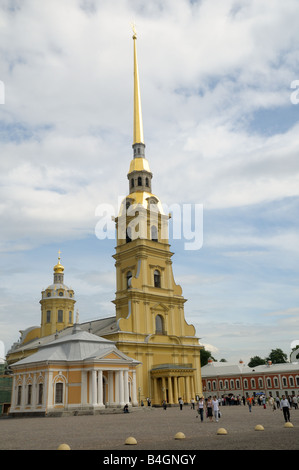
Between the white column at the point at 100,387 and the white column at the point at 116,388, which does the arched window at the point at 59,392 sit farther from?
the white column at the point at 116,388

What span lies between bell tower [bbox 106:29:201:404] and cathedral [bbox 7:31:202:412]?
105 mm

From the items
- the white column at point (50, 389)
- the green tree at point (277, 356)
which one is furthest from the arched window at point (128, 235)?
the green tree at point (277, 356)

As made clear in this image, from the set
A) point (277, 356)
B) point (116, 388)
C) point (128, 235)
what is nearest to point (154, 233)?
point (128, 235)

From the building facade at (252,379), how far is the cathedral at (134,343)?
2429 cm

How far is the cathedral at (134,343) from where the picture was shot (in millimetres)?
36188

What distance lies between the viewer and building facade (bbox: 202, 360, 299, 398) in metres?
68.1

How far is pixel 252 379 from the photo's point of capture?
72.7 meters

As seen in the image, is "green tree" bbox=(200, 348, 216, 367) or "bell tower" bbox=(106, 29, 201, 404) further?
"green tree" bbox=(200, 348, 216, 367)

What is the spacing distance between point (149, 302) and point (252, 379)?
3407 centimetres

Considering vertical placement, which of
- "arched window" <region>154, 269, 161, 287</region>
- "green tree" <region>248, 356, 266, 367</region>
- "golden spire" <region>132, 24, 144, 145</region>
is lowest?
"green tree" <region>248, 356, 266, 367</region>

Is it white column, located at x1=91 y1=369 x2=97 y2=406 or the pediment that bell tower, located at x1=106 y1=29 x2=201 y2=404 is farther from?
white column, located at x1=91 y1=369 x2=97 y2=406

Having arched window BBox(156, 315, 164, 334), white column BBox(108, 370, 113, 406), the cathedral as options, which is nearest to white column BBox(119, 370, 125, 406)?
the cathedral
